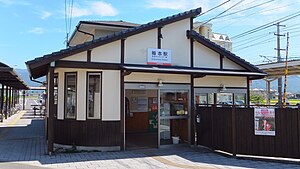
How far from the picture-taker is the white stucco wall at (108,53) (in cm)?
894

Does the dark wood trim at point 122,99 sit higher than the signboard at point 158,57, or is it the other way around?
the signboard at point 158,57

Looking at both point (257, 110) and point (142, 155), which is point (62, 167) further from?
point (257, 110)

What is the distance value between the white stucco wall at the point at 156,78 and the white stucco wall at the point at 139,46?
464 mm

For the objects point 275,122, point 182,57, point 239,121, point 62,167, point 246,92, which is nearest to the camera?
point 62,167

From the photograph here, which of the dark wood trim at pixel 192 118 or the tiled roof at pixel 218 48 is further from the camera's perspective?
the tiled roof at pixel 218 48

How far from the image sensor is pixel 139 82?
947 centimetres

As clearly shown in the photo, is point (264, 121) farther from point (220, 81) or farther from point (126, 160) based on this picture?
point (126, 160)

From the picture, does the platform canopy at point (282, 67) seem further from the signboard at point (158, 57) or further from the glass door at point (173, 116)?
the signboard at point (158, 57)

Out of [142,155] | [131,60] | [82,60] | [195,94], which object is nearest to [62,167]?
[142,155]

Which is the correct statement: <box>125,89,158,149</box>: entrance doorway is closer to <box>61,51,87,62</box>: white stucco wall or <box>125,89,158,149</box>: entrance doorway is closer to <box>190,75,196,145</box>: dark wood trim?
<box>190,75,196,145</box>: dark wood trim

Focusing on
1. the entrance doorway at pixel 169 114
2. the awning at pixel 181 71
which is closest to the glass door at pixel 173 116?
the entrance doorway at pixel 169 114

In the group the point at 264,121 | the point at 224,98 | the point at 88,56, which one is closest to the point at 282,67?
the point at 224,98

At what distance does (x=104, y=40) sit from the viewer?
8.85 metres

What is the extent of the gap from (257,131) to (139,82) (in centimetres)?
398
